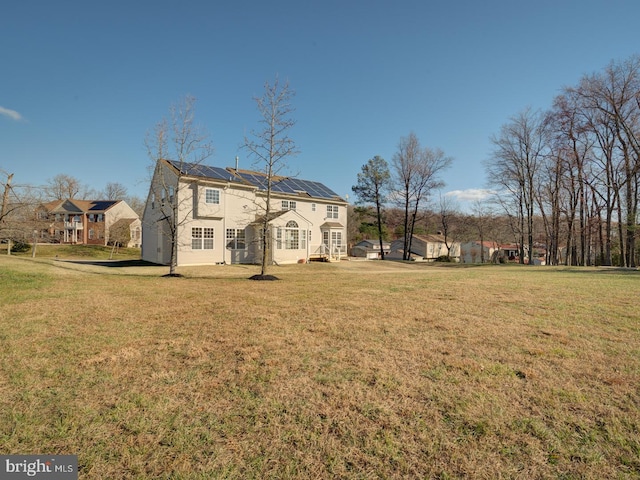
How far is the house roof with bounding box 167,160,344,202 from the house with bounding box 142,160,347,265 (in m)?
0.08

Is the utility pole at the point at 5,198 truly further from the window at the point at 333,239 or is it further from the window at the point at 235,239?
the window at the point at 333,239

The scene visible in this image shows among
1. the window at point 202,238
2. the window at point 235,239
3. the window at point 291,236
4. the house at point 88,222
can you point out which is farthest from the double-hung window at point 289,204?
the house at point 88,222

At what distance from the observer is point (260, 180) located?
2794cm

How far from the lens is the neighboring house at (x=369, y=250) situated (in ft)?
177

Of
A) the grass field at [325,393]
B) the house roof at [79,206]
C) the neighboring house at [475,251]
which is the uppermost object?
the house roof at [79,206]

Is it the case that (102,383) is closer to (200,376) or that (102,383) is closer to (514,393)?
(200,376)

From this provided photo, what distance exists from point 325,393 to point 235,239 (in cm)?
2143

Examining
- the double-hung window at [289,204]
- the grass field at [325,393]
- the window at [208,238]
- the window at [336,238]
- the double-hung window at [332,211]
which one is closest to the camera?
the grass field at [325,393]

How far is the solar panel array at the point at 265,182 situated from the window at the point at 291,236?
3883 mm

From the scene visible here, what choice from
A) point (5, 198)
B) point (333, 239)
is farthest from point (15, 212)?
point (333, 239)

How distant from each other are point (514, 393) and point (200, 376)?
3.78 meters

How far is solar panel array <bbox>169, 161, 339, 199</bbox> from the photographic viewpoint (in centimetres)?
2258

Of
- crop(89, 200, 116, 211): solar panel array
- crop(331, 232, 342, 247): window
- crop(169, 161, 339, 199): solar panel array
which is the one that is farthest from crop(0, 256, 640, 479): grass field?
crop(89, 200, 116, 211): solar panel array

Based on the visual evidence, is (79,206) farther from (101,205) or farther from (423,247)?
(423,247)
